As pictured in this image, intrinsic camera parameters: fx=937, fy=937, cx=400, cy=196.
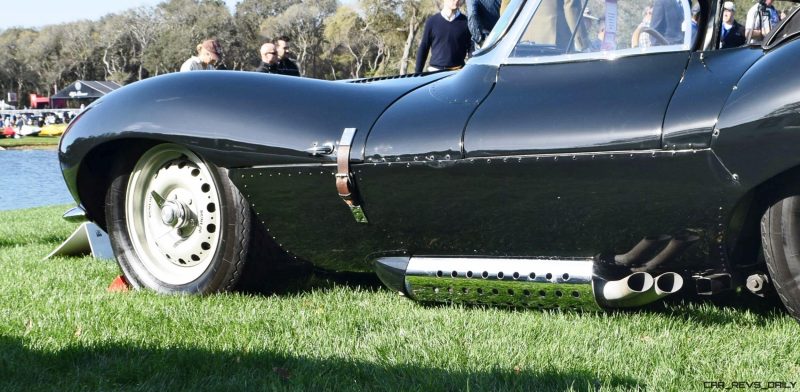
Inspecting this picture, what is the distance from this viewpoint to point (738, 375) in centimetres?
278

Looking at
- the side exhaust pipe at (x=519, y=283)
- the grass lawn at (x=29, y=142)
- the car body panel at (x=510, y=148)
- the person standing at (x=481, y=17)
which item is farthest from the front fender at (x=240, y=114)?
the grass lawn at (x=29, y=142)

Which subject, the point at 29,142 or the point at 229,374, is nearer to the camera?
the point at 229,374

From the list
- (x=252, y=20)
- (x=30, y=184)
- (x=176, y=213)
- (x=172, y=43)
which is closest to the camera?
(x=176, y=213)

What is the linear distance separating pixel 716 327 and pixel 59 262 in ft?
13.3

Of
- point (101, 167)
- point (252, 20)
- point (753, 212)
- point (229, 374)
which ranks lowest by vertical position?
point (229, 374)

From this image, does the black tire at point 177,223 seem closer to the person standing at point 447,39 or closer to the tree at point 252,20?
the person standing at point 447,39

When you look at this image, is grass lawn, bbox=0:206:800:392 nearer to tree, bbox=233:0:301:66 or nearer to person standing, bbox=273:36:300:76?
person standing, bbox=273:36:300:76

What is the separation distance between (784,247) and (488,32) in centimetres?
412

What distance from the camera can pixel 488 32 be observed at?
688 centimetres

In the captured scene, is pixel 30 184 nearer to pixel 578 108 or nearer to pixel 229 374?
pixel 229 374

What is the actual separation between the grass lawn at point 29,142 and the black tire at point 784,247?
47.1m

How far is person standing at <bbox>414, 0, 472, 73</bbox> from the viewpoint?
8430mm

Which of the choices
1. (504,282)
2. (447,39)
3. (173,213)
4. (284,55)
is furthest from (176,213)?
(284,55)

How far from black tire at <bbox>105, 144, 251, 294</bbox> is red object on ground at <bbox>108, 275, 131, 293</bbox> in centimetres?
6
